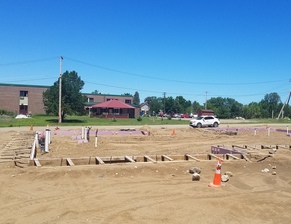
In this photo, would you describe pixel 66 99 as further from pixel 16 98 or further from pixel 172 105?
pixel 172 105

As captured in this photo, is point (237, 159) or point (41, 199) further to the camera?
point (237, 159)

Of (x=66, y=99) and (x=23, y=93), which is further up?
(x=23, y=93)

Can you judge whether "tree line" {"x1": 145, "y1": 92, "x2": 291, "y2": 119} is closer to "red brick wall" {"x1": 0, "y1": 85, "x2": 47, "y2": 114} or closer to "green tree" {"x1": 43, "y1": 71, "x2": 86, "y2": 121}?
"red brick wall" {"x1": 0, "y1": 85, "x2": 47, "y2": 114}

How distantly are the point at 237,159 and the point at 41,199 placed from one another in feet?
28.8

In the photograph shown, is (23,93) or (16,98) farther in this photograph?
(23,93)

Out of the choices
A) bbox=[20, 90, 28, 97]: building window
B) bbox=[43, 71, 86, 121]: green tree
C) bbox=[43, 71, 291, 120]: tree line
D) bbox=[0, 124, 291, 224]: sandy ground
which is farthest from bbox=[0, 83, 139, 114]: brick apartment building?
bbox=[0, 124, 291, 224]: sandy ground

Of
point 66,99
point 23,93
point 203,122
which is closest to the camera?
point 203,122

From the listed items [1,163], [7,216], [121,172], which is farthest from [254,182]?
[1,163]

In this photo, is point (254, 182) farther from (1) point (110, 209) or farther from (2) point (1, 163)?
(2) point (1, 163)

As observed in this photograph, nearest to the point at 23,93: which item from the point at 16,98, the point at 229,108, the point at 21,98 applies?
the point at 21,98

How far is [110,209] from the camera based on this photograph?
6.31 meters

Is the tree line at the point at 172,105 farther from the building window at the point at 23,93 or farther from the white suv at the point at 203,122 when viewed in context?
the building window at the point at 23,93

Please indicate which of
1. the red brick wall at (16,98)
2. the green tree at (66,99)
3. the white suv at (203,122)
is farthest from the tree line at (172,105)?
the red brick wall at (16,98)

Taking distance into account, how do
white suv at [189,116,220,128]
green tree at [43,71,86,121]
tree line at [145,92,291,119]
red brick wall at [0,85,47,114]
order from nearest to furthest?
white suv at [189,116,220,128] < green tree at [43,71,86,121] < red brick wall at [0,85,47,114] < tree line at [145,92,291,119]
